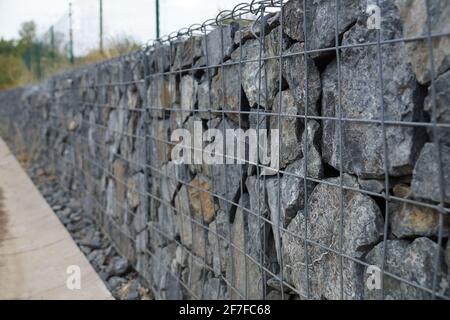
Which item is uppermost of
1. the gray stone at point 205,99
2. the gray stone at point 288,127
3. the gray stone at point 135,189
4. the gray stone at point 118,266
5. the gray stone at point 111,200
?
the gray stone at point 205,99

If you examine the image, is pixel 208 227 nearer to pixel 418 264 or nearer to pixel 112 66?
pixel 418 264

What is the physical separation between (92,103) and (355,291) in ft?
15.2

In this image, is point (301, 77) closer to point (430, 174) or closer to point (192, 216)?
point (430, 174)

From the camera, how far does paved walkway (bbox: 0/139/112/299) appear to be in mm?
4160

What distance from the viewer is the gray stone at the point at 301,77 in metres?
1.92

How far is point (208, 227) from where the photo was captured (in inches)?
117

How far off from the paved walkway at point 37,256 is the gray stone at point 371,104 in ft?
9.44

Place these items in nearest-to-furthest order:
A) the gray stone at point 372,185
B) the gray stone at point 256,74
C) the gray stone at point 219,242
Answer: the gray stone at point 372,185, the gray stone at point 256,74, the gray stone at point 219,242

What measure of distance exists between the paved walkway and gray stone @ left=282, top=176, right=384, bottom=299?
2.39 metres

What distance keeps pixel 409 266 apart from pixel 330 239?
15.2 inches

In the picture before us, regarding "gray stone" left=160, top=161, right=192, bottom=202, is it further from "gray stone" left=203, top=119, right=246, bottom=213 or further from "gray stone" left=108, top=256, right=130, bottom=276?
"gray stone" left=108, top=256, right=130, bottom=276

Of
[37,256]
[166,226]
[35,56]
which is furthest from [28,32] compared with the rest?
[166,226]

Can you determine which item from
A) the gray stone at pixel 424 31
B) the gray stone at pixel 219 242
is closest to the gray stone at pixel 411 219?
the gray stone at pixel 424 31

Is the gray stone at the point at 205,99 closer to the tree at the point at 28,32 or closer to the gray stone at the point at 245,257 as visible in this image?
the gray stone at the point at 245,257
